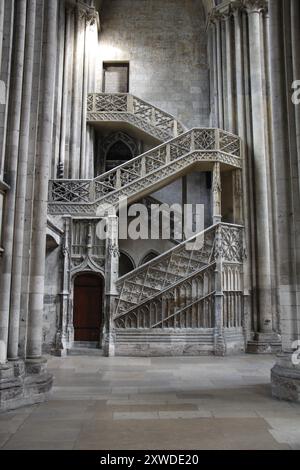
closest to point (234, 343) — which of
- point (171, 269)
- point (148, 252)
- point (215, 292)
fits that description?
point (215, 292)

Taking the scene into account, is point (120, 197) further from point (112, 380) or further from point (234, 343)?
point (112, 380)

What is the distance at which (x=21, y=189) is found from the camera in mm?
7219

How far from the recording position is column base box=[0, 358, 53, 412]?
6283 mm

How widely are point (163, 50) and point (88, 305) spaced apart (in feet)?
42.9

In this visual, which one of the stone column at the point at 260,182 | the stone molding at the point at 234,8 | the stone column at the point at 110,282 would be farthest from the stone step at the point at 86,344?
the stone molding at the point at 234,8

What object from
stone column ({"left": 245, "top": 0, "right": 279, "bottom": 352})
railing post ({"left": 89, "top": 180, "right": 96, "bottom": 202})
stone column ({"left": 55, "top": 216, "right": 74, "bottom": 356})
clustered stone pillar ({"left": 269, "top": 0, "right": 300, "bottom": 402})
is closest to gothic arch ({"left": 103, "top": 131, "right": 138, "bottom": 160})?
railing post ({"left": 89, "top": 180, "right": 96, "bottom": 202})

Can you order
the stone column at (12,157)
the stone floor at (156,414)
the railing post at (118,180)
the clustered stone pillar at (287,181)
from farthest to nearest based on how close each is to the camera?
the railing post at (118,180), the clustered stone pillar at (287,181), the stone column at (12,157), the stone floor at (156,414)

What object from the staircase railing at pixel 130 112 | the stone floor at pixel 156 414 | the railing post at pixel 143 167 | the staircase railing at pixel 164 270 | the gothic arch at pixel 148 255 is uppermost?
the staircase railing at pixel 130 112

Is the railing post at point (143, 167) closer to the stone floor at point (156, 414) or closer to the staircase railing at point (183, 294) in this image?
the staircase railing at point (183, 294)

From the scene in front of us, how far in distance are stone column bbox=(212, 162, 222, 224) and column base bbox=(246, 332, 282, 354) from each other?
13.2 feet

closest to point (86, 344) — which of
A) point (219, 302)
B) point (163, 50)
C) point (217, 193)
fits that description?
point (219, 302)

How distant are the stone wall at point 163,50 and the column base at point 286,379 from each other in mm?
14712

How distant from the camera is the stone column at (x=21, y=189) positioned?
6.82 m

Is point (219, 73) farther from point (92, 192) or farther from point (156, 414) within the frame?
point (156, 414)
